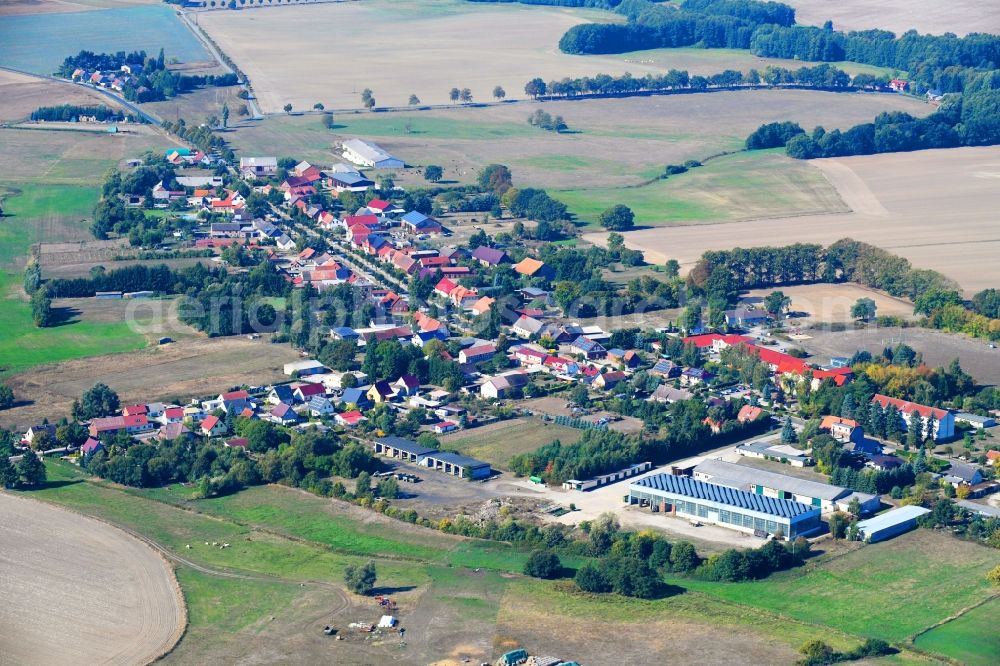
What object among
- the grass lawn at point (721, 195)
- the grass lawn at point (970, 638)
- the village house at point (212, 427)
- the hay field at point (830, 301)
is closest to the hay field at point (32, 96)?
the grass lawn at point (721, 195)

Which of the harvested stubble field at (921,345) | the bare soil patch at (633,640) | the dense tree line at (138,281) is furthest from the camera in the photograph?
the dense tree line at (138,281)

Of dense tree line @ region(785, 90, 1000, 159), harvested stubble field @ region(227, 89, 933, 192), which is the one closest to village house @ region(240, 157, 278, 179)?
harvested stubble field @ region(227, 89, 933, 192)

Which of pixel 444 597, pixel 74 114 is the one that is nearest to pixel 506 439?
pixel 444 597

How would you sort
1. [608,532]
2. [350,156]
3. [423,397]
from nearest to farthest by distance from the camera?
[608,532]
[423,397]
[350,156]

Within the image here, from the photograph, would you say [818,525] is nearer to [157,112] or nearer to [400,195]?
[400,195]

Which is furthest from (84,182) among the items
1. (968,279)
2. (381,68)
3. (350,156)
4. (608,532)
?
(608,532)

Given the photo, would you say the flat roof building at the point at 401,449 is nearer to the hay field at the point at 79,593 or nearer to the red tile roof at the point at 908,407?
the hay field at the point at 79,593
